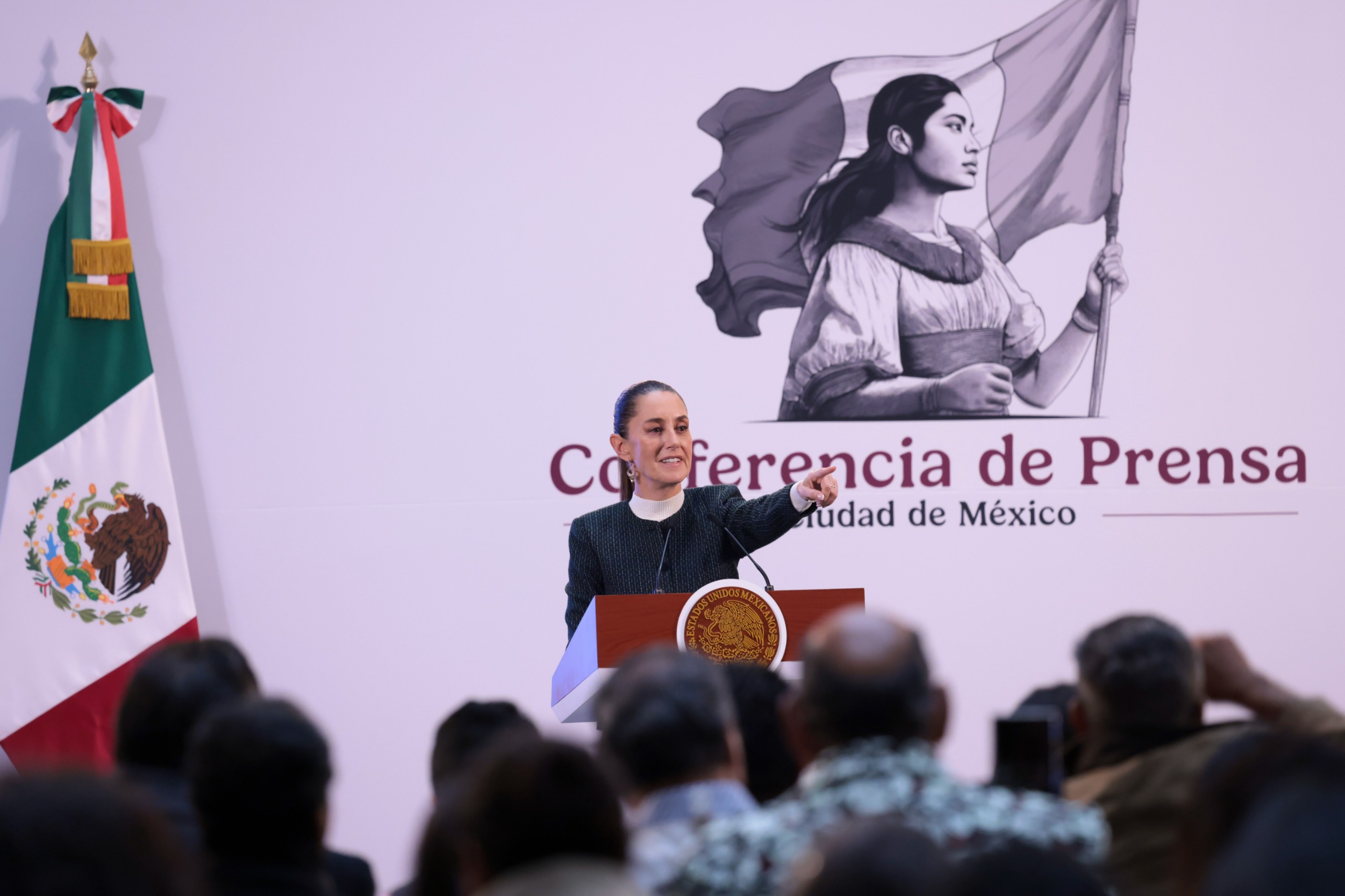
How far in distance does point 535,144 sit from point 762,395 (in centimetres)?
126

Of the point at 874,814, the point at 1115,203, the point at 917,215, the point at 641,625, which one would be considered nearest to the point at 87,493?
the point at 641,625

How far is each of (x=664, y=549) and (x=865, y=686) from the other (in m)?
1.74

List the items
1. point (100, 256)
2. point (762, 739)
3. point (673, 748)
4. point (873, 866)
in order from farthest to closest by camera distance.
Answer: point (100, 256), point (762, 739), point (673, 748), point (873, 866)

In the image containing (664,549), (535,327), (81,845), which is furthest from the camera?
(535,327)

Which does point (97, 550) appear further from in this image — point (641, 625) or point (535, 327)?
point (641, 625)

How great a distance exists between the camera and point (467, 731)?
2.16 m

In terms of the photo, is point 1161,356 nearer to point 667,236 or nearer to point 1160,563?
point 1160,563

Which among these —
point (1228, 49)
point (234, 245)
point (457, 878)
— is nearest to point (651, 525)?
point (457, 878)

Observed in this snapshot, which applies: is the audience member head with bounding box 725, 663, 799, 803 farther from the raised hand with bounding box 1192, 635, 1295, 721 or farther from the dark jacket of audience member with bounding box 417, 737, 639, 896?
the dark jacket of audience member with bounding box 417, 737, 639, 896

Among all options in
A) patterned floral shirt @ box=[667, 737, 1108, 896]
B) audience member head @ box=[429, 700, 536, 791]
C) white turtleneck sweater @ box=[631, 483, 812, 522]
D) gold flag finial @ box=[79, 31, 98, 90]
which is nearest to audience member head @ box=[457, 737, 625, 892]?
patterned floral shirt @ box=[667, 737, 1108, 896]

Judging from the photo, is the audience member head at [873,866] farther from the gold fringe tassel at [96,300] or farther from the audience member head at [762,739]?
the gold fringe tassel at [96,300]

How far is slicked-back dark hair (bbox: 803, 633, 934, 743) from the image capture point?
5.32 feet

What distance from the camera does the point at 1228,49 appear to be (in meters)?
4.92

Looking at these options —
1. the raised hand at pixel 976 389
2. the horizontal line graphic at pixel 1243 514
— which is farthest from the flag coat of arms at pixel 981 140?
the horizontal line graphic at pixel 1243 514
